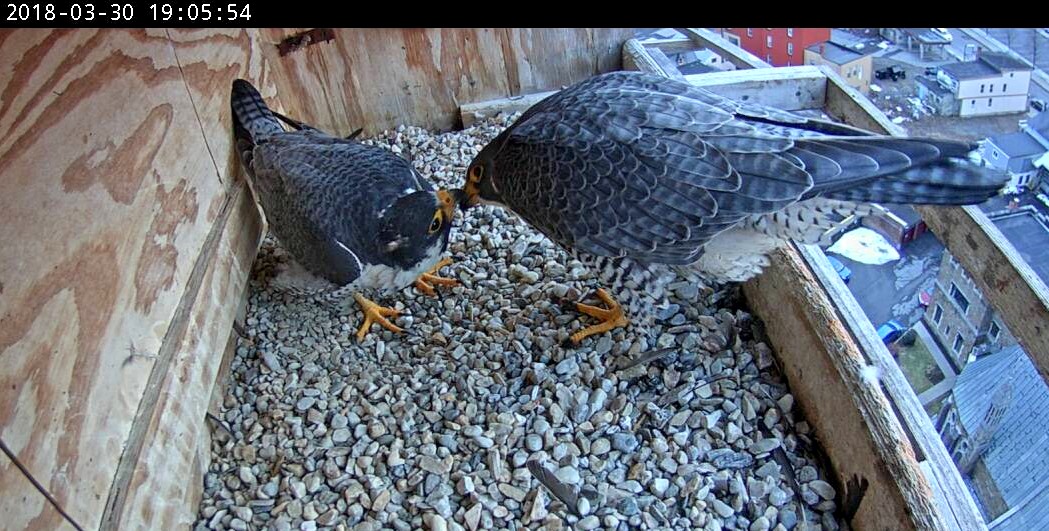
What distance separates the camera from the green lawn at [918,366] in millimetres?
1902

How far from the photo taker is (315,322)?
2572 mm

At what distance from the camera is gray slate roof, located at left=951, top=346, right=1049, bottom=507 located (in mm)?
1655

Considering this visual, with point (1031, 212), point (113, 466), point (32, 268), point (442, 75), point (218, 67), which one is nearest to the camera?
point (32, 268)

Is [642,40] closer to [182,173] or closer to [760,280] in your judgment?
[760,280]

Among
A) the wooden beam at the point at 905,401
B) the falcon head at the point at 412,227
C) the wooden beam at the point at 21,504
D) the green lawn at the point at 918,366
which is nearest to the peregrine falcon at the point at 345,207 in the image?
the falcon head at the point at 412,227

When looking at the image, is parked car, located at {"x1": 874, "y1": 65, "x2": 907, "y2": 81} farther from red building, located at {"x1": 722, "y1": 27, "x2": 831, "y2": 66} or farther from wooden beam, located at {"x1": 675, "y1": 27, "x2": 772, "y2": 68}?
wooden beam, located at {"x1": 675, "y1": 27, "x2": 772, "y2": 68}

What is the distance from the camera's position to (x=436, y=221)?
235cm

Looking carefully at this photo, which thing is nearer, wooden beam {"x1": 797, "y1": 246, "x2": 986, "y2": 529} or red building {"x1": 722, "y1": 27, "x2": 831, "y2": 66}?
wooden beam {"x1": 797, "y1": 246, "x2": 986, "y2": 529}

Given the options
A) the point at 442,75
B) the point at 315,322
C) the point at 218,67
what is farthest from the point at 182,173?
the point at 442,75

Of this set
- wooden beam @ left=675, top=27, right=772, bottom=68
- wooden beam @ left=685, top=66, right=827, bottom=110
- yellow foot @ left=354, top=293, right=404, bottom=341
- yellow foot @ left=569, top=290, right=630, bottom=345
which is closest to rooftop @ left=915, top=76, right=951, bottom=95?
wooden beam @ left=685, top=66, right=827, bottom=110

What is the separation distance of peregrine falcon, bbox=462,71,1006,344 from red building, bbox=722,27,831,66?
22.8 inches

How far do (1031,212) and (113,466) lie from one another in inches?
92.4

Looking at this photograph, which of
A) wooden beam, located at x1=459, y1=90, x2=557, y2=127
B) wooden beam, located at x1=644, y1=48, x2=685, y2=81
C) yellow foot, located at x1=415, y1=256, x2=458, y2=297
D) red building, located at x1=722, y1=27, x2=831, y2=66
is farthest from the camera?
wooden beam, located at x1=459, y1=90, x2=557, y2=127

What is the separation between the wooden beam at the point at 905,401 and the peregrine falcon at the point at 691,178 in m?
0.17
